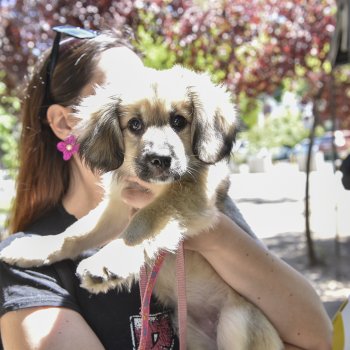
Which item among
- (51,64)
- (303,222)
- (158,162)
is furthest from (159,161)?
(303,222)

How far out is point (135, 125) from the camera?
2055 millimetres

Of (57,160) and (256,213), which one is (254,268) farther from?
(256,213)

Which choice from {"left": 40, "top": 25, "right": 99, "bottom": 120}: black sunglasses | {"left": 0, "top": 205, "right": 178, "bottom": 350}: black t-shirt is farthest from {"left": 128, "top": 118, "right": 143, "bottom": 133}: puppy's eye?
{"left": 0, "top": 205, "right": 178, "bottom": 350}: black t-shirt

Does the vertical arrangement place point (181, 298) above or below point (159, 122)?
below

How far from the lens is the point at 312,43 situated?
577 cm

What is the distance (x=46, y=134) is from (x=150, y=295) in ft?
3.22

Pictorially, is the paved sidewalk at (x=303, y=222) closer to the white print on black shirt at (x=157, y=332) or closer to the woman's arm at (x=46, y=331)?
the white print on black shirt at (x=157, y=332)

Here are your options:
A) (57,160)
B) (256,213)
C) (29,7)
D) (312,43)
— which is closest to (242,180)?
(256,213)

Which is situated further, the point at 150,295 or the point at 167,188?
the point at 167,188

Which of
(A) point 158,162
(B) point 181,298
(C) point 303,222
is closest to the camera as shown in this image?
(B) point 181,298

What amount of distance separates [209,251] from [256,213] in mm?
9473

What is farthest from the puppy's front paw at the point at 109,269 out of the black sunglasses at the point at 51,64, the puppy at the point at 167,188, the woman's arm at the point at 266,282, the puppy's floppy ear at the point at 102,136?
the black sunglasses at the point at 51,64

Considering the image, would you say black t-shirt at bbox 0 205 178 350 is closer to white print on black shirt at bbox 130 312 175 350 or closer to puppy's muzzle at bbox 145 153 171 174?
white print on black shirt at bbox 130 312 175 350

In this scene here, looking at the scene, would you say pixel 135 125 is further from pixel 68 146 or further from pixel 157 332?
pixel 157 332
